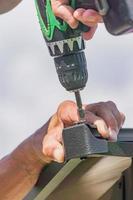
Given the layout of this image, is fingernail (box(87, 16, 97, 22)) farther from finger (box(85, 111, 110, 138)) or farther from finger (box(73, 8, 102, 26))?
finger (box(85, 111, 110, 138))

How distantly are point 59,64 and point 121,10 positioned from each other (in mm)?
237

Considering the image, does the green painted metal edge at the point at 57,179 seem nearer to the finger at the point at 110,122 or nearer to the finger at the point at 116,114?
the finger at the point at 116,114

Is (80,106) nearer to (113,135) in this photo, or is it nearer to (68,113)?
(113,135)

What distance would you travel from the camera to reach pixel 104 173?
1798 millimetres

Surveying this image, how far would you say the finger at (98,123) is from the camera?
111 cm

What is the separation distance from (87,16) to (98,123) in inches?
11.2

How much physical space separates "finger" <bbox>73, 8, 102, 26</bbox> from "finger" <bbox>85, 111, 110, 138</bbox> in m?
0.23

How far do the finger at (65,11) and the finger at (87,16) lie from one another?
0.01 meters

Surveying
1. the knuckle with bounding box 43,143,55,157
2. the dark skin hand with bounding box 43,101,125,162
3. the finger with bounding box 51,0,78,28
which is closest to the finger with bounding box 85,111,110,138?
the dark skin hand with bounding box 43,101,125,162

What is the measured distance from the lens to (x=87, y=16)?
3.00ft

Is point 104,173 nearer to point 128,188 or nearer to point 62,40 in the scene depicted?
point 128,188

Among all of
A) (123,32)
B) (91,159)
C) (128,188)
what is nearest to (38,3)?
(123,32)

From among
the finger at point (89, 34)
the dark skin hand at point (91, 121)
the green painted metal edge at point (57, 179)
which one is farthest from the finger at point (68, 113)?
the green painted metal edge at point (57, 179)

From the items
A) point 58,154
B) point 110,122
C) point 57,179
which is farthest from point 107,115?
point 57,179
